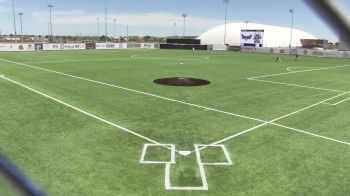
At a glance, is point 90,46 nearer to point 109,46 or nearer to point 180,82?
point 109,46

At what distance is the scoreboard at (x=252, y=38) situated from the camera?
82.9 m

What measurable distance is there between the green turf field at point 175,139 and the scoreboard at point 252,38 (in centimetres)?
6378

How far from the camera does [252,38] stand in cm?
8531

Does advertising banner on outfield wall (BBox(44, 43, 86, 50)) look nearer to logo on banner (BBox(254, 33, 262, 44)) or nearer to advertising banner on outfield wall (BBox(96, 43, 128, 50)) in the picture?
advertising banner on outfield wall (BBox(96, 43, 128, 50))

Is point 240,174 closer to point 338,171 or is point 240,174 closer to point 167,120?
point 338,171

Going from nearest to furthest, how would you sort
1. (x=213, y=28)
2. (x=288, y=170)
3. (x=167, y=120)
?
(x=288, y=170) → (x=167, y=120) → (x=213, y=28)

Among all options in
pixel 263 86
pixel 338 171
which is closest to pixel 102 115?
pixel 338 171

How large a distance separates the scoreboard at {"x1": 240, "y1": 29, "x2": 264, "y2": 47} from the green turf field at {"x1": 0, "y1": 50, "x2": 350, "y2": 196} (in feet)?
209

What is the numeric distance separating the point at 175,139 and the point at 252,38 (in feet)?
256

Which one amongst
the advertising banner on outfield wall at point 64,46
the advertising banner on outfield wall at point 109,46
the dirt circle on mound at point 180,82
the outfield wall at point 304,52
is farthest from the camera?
the advertising banner on outfield wall at point 109,46

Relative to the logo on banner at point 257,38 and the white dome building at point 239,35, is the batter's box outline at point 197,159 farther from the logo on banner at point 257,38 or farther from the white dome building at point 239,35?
the white dome building at point 239,35

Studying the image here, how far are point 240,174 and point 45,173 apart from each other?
5.02 meters

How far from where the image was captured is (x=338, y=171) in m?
9.14

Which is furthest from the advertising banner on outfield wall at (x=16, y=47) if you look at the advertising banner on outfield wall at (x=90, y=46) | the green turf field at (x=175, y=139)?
the green turf field at (x=175, y=139)
